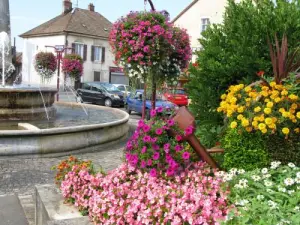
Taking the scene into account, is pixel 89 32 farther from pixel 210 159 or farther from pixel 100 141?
pixel 210 159

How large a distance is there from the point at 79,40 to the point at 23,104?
1221 inches

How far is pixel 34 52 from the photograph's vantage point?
4206cm

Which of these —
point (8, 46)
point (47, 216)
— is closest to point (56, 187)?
point (47, 216)

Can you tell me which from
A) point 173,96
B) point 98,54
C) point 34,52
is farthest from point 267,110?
point 34,52

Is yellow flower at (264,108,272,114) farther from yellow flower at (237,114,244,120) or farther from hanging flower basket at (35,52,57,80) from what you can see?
hanging flower basket at (35,52,57,80)

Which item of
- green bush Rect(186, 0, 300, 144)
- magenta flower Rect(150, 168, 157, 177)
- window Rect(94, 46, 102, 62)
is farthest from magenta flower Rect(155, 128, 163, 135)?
window Rect(94, 46, 102, 62)

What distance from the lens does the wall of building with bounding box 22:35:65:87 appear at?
129 feet

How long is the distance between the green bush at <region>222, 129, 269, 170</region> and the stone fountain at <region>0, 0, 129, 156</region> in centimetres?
458

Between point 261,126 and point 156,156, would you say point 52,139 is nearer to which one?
point 156,156

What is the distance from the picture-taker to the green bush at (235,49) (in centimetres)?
437

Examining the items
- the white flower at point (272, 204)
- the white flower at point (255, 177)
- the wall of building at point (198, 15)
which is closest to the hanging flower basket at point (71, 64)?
the wall of building at point (198, 15)

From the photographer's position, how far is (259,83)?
376 centimetres

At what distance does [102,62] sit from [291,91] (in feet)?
128

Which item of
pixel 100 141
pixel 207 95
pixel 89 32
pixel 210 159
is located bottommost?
pixel 100 141
